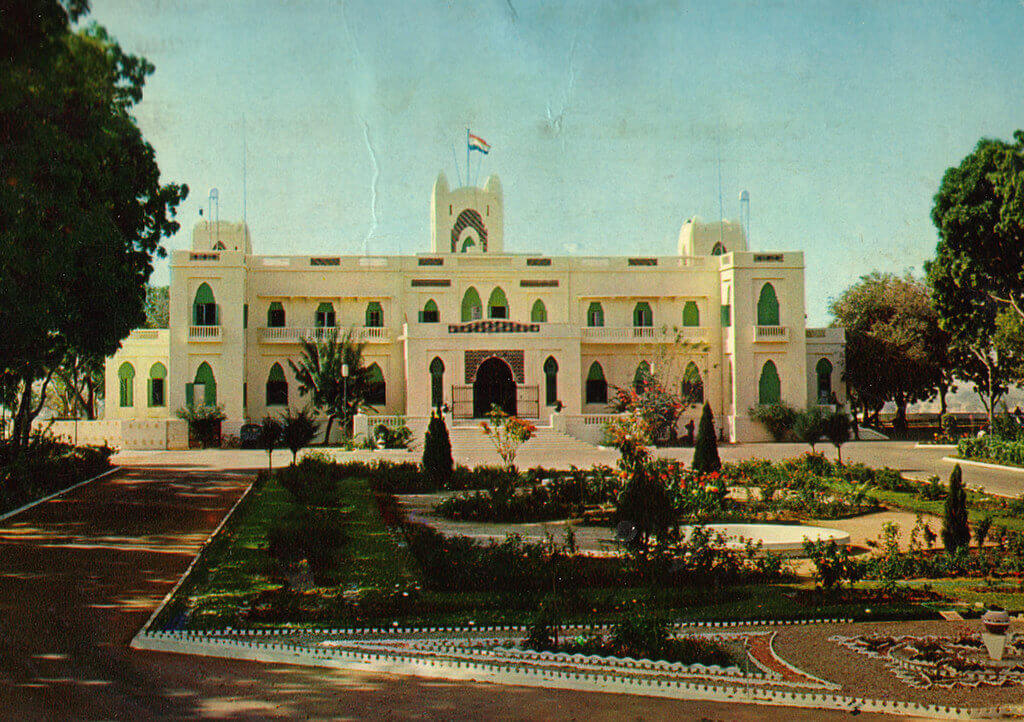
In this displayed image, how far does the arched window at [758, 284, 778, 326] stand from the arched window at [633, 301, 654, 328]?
479 centimetres

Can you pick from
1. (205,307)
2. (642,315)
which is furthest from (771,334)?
(205,307)

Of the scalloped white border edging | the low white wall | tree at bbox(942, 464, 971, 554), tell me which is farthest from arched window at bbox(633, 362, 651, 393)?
the scalloped white border edging

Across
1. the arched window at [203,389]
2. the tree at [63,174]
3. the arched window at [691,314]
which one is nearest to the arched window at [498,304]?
the arched window at [691,314]

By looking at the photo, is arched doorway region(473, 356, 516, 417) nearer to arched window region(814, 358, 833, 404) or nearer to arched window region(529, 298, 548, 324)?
arched window region(529, 298, 548, 324)

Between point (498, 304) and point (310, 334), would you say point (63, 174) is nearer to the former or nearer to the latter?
point (310, 334)

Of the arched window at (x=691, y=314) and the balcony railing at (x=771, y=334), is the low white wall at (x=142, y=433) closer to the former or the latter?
the arched window at (x=691, y=314)

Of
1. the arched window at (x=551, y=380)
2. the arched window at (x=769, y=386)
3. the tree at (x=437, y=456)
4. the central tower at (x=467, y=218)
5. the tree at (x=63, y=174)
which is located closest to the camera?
the tree at (x=63, y=174)

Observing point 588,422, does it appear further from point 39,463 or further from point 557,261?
point 39,463

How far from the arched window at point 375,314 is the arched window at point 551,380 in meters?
7.77

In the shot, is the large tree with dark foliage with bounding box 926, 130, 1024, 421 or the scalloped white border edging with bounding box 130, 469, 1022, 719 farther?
the large tree with dark foliage with bounding box 926, 130, 1024, 421

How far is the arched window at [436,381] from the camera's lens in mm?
37531

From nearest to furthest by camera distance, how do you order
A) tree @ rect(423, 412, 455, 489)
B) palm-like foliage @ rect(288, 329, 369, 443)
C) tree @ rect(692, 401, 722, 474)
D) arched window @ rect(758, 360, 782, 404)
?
tree @ rect(692, 401, 722, 474)
tree @ rect(423, 412, 455, 489)
palm-like foliage @ rect(288, 329, 369, 443)
arched window @ rect(758, 360, 782, 404)

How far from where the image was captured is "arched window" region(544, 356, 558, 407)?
3781 cm

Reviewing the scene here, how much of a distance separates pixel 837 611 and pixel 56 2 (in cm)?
1113
